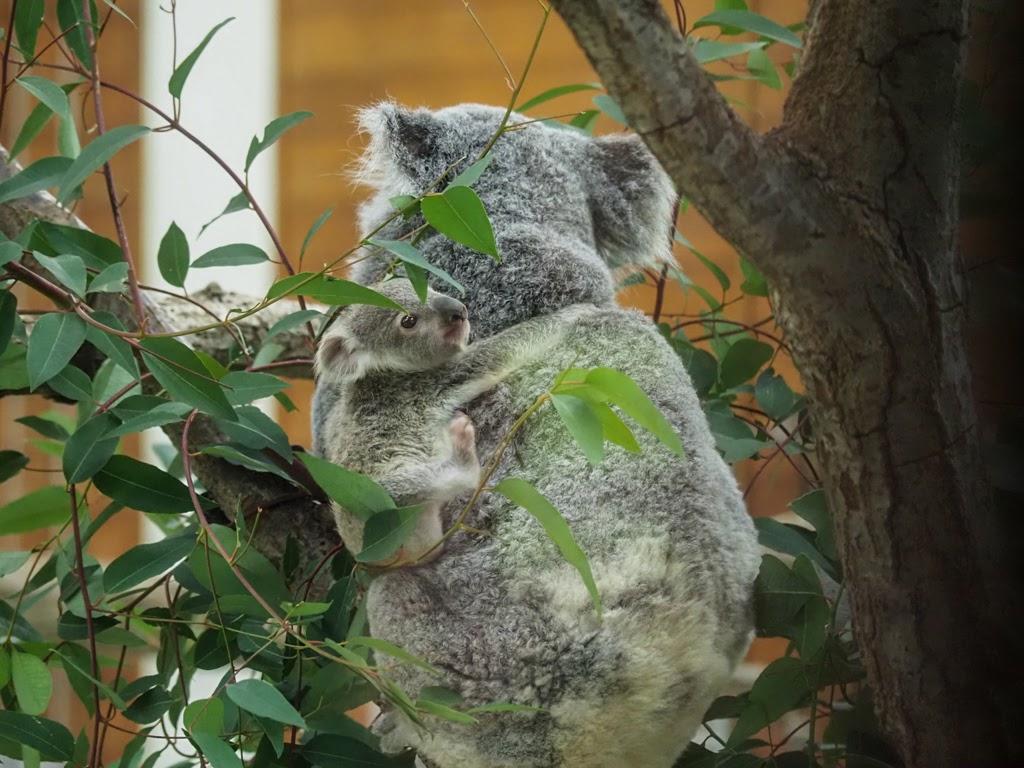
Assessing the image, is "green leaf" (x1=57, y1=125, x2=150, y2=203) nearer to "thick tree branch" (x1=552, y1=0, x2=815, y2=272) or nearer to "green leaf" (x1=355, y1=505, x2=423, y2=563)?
"green leaf" (x1=355, y1=505, x2=423, y2=563)

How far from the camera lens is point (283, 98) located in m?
3.67

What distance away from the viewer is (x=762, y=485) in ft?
9.11

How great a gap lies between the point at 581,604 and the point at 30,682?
68 cm

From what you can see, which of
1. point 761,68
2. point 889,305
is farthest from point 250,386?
point 761,68

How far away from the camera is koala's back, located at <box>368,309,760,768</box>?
1169mm

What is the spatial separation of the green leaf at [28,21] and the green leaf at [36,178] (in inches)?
9.7

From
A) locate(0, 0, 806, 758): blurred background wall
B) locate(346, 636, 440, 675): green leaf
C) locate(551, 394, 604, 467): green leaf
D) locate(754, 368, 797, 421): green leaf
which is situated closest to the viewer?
locate(551, 394, 604, 467): green leaf

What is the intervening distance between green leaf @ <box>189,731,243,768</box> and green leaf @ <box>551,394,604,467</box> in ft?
1.59

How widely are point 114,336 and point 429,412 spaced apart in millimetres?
345

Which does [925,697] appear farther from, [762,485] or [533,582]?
[762,485]

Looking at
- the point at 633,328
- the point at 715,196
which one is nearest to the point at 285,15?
the point at 633,328

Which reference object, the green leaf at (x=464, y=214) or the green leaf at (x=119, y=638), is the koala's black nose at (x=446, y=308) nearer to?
the green leaf at (x=464, y=214)

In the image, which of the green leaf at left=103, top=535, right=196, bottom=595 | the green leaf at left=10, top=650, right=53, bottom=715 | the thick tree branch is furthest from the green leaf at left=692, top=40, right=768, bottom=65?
the green leaf at left=10, top=650, right=53, bottom=715

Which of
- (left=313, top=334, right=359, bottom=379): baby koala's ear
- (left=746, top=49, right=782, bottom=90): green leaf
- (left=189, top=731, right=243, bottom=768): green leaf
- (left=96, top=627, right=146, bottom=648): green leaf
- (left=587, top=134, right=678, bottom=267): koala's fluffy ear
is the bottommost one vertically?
(left=96, top=627, right=146, bottom=648): green leaf
